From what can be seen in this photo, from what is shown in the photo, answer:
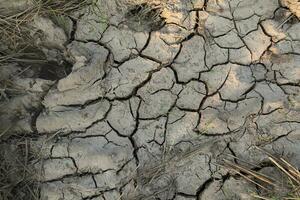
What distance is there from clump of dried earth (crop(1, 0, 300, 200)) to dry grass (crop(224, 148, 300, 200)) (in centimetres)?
5

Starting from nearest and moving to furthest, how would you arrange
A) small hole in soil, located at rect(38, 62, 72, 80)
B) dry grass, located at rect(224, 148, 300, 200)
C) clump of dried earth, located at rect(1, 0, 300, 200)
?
dry grass, located at rect(224, 148, 300, 200), clump of dried earth, located at rect(1, 0, 300, 200), small hole in soil, located at rect(38, 62, 72, 80)

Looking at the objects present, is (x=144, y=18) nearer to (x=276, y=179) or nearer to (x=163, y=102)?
(x=163, y=102)

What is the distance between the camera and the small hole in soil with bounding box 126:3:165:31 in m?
3.49

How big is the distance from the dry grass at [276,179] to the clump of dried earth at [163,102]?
47mm

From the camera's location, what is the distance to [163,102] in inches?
134

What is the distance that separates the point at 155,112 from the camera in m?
3.40

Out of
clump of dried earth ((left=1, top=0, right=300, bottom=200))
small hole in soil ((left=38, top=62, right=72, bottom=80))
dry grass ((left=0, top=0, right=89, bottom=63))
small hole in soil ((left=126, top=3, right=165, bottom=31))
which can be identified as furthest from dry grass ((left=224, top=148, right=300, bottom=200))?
dry grass ((left=0, top=0, right=89, bottom=63))

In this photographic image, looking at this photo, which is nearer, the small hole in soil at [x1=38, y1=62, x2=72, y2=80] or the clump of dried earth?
the clump of dried earth

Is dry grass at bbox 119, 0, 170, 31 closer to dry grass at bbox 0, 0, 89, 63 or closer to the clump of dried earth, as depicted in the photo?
the clump of dried earth

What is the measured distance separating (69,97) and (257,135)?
1177mm

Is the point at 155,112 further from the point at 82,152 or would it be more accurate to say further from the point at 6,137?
the point at 6,137

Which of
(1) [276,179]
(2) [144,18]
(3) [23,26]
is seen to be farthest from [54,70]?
(1) [276,179]

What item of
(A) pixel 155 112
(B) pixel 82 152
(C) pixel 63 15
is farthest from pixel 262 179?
(C) pixel 63 15

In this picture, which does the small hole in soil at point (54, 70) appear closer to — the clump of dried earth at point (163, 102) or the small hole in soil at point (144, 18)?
the clump of dried earth at point (163, 102)
